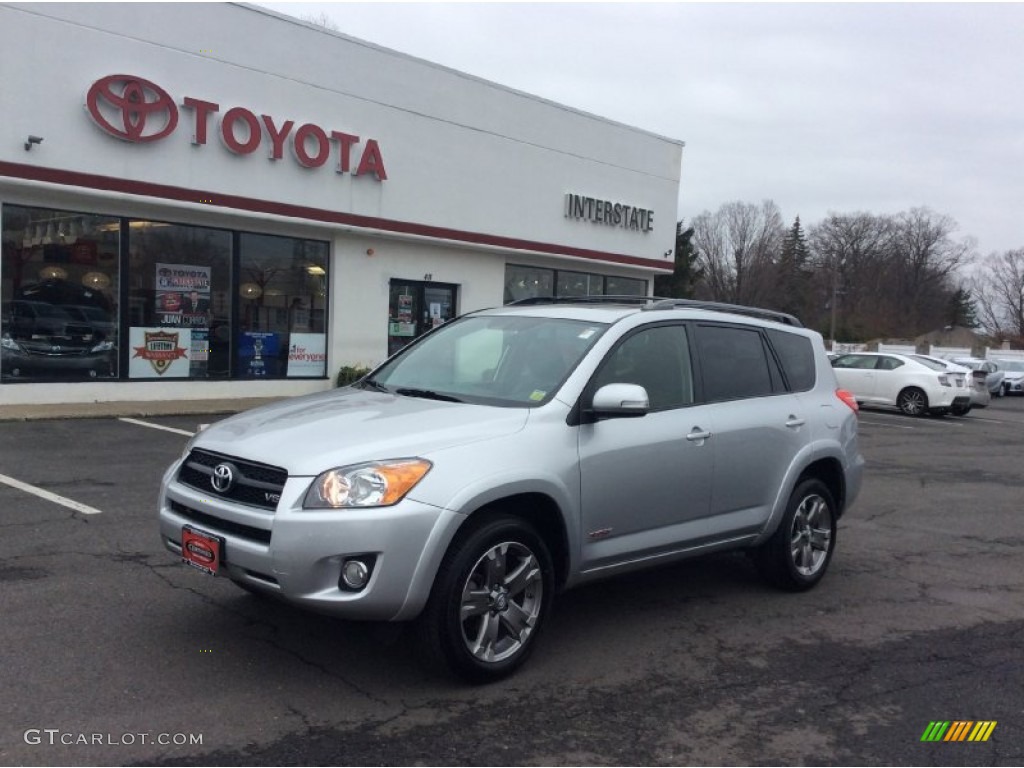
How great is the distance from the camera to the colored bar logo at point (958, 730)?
161 inches

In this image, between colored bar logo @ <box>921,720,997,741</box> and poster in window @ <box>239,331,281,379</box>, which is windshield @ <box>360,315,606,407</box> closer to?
colored bar logo @ <box>921,720,997,741</box>

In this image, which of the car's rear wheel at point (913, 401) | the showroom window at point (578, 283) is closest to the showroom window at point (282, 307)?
the showroom window at point (578, 283)

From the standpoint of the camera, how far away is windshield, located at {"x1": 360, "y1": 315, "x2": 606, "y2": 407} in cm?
504

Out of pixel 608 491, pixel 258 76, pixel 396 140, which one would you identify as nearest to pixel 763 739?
pixel 608 491

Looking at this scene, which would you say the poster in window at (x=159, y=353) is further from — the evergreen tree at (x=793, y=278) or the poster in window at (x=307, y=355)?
the evergreen tree at (x=793, y=278)

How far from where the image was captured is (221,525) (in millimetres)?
4305

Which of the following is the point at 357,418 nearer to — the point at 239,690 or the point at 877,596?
the point at 239,690

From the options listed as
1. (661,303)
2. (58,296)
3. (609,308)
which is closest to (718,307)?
(661,303)

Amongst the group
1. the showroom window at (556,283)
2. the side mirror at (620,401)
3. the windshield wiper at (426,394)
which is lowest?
the windshield wiper at (426,394)

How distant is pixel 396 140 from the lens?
17578 millimetres

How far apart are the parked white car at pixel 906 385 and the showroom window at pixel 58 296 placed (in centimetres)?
1745

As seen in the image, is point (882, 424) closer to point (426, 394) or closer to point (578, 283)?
point (578, 283)

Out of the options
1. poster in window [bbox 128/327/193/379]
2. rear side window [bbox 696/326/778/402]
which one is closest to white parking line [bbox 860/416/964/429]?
poster in window [bbox 128/327/193/379]

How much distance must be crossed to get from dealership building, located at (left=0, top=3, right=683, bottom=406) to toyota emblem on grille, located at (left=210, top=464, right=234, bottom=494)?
10.4 metres
